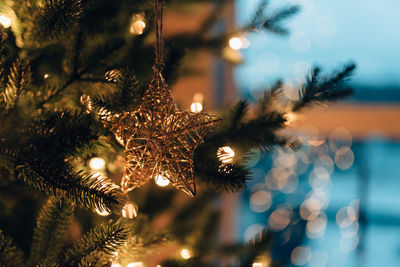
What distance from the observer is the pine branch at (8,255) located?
0.46 metres

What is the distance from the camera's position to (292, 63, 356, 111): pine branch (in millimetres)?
558

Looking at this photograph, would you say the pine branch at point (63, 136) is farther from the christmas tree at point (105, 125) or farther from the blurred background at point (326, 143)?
the blurred background at point (326, 143)

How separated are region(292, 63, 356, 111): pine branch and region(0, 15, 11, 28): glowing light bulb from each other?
1.67 feet

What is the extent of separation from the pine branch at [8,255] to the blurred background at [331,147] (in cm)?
99

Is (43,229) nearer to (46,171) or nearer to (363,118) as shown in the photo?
(46,171)

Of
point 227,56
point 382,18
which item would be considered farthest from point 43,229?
point 382,18

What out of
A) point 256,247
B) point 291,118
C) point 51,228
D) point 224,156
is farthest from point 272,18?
point 51,228

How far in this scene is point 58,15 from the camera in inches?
17.3

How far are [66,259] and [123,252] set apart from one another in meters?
0.11

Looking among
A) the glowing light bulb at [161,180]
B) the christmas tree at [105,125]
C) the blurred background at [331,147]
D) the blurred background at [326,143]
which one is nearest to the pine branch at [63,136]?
the christmas tree at [105,125]

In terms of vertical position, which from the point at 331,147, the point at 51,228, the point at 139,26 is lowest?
the point at 331,147

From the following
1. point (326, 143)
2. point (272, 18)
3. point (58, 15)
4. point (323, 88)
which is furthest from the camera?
point (326, 143)

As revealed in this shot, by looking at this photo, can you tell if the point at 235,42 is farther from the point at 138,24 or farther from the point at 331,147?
the point at 331,147

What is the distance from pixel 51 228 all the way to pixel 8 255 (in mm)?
65
